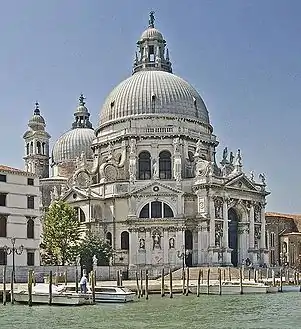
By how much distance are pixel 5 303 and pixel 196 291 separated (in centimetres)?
1237

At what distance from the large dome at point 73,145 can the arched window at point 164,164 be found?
12.7 m

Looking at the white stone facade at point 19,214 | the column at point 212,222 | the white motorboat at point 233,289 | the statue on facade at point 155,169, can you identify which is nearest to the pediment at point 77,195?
the statue on facade at point 155,169

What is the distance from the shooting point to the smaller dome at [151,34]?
66.7m

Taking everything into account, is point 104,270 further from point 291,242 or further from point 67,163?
point 291,242

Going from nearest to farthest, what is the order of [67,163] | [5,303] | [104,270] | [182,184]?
[5,303] < [104,270] < [182,184] < [67,163]

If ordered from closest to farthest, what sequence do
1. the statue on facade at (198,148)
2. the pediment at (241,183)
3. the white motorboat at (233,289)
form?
the white motorboat at (233,289)
the pediment at (241,183)
the statue on facade at (198,148)

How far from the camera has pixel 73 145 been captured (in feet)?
242

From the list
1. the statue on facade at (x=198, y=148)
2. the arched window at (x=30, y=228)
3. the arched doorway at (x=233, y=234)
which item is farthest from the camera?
the statue on facade at (x=198, y=148)

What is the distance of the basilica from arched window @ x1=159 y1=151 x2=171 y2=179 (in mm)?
80

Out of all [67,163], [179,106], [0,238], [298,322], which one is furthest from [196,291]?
[67,163]

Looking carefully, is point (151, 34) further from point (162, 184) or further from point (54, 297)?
point (54, 297)

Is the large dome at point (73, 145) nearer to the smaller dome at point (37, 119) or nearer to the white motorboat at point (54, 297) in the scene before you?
the smaller dome at point (37, 119)

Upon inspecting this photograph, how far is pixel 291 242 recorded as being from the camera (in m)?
75.2

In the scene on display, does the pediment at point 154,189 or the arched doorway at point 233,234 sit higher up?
the pediment at point 154,189
